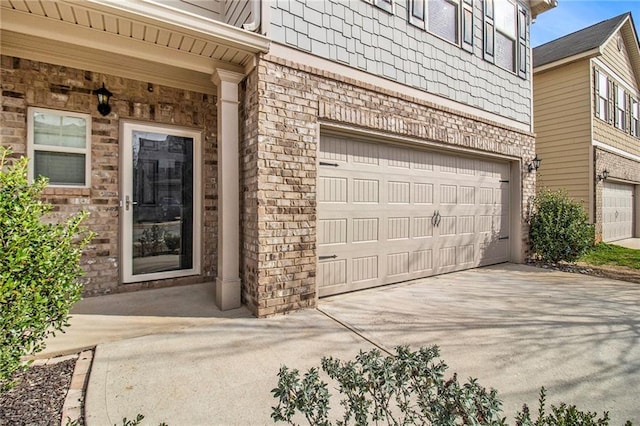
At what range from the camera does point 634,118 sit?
11227 millimetres

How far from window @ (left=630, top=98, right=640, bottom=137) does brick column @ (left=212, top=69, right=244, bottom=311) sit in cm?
1397

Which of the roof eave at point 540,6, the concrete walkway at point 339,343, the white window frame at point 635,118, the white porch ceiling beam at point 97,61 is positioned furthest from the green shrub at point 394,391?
the white window frame at point 635,118

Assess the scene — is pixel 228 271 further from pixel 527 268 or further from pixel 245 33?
pixel 527 268

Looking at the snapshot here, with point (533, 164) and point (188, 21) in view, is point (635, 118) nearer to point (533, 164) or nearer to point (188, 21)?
point (533, 164)

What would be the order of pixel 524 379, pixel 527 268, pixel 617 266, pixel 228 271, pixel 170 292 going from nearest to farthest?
pixel 524 379
pixel 228 271
pixel 170 292
pixel 527 268
pixel 617 266

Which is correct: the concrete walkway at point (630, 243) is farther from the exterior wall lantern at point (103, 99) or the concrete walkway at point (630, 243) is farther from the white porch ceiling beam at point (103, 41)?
Answer: the exterior wall lantern at point (103, 99)

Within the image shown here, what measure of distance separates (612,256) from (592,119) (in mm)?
3897

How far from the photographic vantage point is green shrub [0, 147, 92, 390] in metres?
1.65

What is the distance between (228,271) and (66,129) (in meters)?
2.71

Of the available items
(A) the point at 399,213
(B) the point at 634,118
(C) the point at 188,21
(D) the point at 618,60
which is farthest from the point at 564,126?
(C) the point at 188,21

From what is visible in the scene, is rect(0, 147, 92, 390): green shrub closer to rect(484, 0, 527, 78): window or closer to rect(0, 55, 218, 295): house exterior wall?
rect(0, 55, 218, 295): house exterior wall

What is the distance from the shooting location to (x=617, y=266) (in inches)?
257

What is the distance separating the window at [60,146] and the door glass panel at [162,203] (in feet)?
1.80

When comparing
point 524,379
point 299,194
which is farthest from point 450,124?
point 524,379
